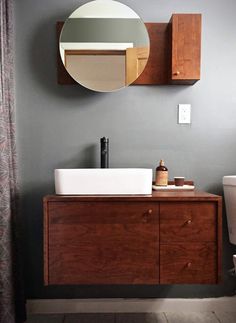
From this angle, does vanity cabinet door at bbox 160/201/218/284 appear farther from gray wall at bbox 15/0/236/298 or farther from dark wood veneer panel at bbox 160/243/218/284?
gray wall at bbox 15/0/236/298

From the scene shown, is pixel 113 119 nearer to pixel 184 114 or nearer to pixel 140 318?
pixel 184 114

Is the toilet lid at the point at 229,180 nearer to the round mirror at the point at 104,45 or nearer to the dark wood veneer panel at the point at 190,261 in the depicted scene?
the dark wood veneer panel at the point at 190,261

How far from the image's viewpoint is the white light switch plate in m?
2.16

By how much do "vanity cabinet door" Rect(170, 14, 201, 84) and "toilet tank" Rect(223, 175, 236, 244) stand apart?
59 centimetres

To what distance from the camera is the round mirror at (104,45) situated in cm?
208

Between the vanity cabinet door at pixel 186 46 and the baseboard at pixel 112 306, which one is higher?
the vanity cabinet door at pixel 186 46

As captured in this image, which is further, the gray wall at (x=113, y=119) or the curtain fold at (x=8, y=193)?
the gray wall at (x=113, y=119)

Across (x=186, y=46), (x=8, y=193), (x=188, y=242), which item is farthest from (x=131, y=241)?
(x=186, y=46)

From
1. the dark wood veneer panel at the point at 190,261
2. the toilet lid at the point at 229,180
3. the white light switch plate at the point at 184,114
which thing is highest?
the white light switch plate at the point at 184,114

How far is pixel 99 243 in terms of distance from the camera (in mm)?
1682

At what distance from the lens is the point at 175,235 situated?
5.52ft

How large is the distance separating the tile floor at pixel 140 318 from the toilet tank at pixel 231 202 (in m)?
0.45

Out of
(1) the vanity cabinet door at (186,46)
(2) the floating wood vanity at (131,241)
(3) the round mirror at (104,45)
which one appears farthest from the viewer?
(3) the round mirror at (104,45)

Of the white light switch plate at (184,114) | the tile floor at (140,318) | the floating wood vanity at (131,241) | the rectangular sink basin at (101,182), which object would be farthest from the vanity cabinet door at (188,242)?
the white light switch plate at (184,114)
